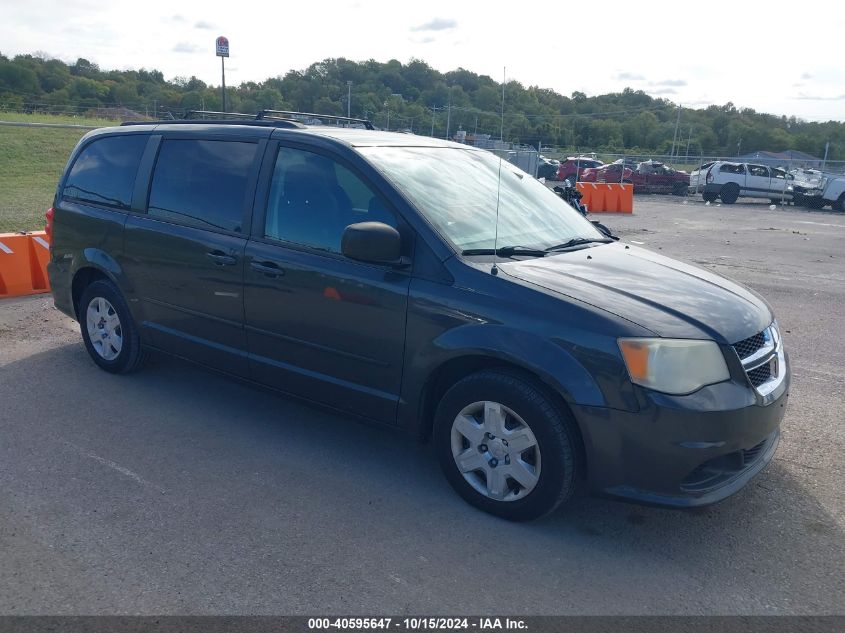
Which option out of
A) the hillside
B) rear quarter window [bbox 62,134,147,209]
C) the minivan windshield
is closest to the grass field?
the hillside

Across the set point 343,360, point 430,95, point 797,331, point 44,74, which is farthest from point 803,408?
point 44,74

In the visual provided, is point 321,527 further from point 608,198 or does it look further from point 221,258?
point 608,198

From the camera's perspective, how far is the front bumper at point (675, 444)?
10.6 feet

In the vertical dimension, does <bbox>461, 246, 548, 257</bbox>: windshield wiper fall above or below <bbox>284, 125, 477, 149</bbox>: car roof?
below

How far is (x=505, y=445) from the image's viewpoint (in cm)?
362

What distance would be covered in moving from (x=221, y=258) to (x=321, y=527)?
1.90 meters

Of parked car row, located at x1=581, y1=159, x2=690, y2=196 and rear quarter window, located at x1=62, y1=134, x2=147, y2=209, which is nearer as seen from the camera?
rear quarter window, located at x1=62, y1=134, x2=147, y2=209

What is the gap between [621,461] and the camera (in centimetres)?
332

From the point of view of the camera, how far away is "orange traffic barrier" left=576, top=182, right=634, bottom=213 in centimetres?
2177

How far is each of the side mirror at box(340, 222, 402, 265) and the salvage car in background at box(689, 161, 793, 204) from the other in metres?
26.9

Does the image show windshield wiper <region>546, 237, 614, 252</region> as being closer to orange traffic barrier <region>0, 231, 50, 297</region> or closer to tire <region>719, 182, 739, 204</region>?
orange traffic barrier <region>0, 231, 50, 297</region>

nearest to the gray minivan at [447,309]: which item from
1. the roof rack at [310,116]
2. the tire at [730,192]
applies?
the roof rack at [310,116]

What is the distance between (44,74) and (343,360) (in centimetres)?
4251
